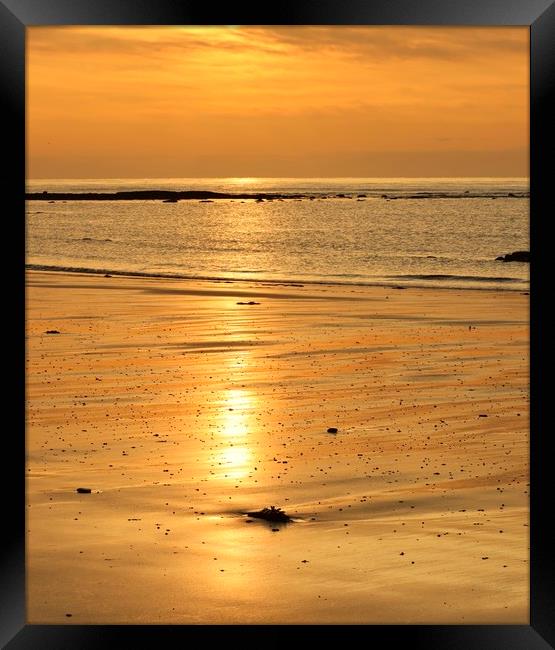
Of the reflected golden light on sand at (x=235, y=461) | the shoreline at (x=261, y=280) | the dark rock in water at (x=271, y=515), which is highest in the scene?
the shoreline at (x=261, y=280)

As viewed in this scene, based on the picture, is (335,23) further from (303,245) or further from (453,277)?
(303,245)

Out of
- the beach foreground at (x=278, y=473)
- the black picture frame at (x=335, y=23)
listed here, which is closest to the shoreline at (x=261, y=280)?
the beach foreground at (x=278, y=473)

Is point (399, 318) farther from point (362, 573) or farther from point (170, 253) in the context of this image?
→ point (170, 253)

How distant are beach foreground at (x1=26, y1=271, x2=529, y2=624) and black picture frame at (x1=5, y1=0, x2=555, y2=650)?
1474 mm

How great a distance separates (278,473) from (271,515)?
→ 3.63ft

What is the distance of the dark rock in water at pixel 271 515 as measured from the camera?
6.95 metres

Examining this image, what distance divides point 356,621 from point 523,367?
776cm

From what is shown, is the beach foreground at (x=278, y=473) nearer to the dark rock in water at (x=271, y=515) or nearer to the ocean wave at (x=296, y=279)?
the dark rock in water at (x=271, y=515)

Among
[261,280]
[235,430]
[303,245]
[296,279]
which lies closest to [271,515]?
[235,430]

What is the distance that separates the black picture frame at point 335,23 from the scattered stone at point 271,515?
10.1 feet

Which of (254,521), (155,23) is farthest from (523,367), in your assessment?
(155,23)

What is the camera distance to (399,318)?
17438mm

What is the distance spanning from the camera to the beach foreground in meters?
5.63

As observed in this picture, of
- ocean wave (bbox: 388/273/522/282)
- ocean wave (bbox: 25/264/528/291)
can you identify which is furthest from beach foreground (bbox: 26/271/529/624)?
ocean wave (bbox: 388/273/522/282)
